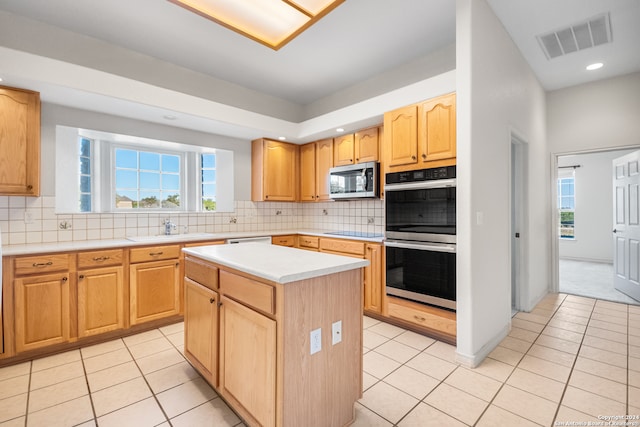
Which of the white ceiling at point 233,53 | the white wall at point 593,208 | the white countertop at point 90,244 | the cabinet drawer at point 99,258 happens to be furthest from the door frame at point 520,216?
the cabinet drawer at point 99,258

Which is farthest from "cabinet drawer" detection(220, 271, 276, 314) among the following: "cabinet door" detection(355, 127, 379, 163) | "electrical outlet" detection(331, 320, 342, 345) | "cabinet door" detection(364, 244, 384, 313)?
"cabinet door" detection(355, 127, 379, 163)

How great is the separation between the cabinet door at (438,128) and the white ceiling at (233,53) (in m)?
0.69

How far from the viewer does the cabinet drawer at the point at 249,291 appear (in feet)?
4.56

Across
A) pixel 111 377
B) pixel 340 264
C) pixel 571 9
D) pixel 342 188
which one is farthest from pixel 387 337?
pixel 571 9

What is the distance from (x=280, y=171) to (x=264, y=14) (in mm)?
2567

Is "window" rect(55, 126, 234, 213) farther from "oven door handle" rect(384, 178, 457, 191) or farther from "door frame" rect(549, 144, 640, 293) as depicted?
"door frame" rect(549, 144, 640, 293)

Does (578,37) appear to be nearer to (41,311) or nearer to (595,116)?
(595,116)

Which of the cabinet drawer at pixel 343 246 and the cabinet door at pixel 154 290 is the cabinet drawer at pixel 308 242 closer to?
the cabinet drawer at pixel 343 246

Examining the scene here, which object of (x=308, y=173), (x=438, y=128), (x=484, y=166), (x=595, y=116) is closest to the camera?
(x=484, y=166)

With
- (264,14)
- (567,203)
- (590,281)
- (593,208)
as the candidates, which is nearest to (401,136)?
(264,14)

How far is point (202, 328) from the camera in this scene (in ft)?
6.45

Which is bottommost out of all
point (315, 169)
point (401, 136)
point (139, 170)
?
point (139, 170)

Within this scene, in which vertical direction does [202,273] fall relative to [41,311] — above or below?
above

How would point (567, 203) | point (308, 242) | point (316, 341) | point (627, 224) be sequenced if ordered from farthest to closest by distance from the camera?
point (567, 203)
point (308, 242)
point (627, 224)
point (316, 341)
